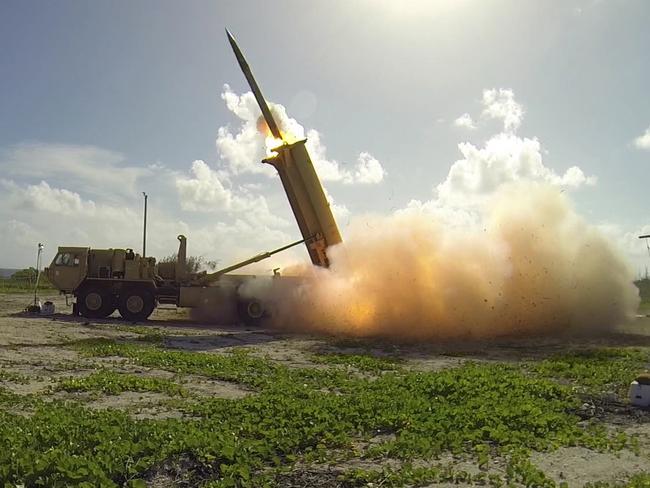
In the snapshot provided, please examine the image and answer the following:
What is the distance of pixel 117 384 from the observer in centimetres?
1230

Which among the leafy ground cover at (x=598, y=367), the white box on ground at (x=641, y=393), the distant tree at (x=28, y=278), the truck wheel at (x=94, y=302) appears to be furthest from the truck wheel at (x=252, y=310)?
the distant tree at (x=28, y=278)

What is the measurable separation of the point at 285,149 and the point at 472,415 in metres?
18.4

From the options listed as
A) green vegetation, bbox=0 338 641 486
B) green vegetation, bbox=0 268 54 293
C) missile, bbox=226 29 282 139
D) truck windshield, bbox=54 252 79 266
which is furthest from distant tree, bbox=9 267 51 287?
green vegetation, bbox=0 338 641 486

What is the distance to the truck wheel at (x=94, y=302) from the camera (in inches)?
1179

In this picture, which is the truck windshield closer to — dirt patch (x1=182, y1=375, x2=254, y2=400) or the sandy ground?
the sandy ground

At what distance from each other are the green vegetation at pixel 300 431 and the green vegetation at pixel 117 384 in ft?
0.13

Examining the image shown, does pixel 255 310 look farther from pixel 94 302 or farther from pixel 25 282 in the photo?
pixel 25 282

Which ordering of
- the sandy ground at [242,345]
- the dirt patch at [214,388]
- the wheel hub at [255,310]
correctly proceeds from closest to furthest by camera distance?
the sandy ground at [242,345] < the dirt patch at [214,388] < the wheel hub at [255,310]

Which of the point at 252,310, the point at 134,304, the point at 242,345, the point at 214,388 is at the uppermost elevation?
the point at 134,304

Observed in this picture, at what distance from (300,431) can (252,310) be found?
2176 cm

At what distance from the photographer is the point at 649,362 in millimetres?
16969

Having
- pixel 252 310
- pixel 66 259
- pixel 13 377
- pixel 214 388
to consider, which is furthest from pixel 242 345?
pixel 66 259

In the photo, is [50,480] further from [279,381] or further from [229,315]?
[229,315]

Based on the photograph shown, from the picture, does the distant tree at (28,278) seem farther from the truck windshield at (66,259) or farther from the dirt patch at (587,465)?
the dirt patch at (587,465)
